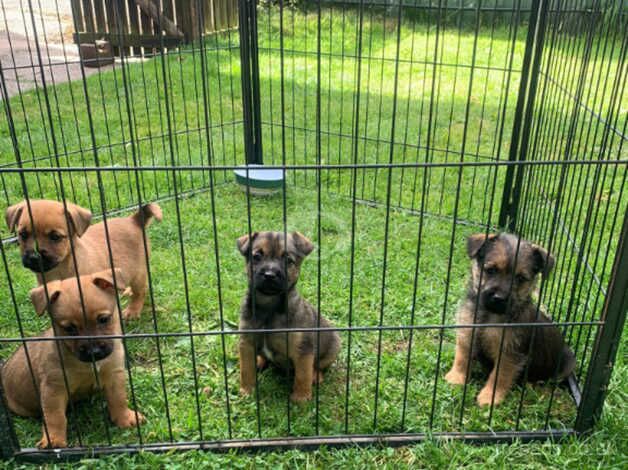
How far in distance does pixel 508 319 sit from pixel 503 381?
43 centimetres

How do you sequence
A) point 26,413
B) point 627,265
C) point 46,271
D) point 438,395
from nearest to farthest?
point 627,265 < point 26,413 < point 438,395 < point 46,271

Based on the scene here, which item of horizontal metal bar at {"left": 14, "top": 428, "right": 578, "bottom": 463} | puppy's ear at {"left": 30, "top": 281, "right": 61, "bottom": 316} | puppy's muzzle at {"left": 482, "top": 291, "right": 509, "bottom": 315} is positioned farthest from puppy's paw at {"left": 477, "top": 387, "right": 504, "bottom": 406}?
puppy's ear at {"left": 30, "top": 281, "right": 61, "bottom": 316}

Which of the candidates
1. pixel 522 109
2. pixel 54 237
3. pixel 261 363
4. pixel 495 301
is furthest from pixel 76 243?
pixel 522 109

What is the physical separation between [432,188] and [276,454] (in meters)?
4.68

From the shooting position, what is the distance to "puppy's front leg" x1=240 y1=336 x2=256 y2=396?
3.89m

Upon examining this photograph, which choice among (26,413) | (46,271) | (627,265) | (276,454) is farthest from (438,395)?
(46,271)

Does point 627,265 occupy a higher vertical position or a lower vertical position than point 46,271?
higher

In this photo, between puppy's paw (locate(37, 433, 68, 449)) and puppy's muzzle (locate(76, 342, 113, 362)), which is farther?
puppy's paw (locate(37, 433, 68, 449))

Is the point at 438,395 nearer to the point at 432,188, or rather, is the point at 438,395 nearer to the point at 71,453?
the point at 71,453

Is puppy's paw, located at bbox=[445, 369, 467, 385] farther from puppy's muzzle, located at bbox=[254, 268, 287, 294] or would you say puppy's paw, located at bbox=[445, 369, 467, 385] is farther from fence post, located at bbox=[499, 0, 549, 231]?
fence post, located at bbox=[499, 0, 549, 231]

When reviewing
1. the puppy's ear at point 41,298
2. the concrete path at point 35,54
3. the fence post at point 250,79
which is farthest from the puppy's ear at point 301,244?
the concrete path at point 35,54

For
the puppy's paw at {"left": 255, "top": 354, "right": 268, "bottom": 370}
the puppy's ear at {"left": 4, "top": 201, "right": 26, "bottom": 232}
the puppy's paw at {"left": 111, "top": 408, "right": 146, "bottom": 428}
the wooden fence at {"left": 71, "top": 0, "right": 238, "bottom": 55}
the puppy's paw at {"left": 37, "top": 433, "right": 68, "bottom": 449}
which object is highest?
the wooden fence at {"left": 71, "top": 0, "right": 238, "bottom": 55}

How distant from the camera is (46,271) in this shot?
450 cm

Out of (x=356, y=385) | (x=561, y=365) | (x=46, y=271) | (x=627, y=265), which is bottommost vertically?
(x=356, y=385)
